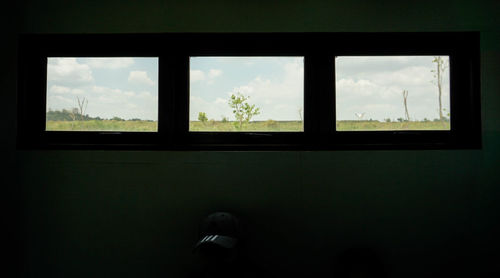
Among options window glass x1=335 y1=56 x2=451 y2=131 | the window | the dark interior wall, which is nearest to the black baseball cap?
the dark interior wall

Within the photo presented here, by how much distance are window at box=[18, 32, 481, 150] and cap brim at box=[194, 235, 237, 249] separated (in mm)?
636

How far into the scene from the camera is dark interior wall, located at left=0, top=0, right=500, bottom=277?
74.5 inches

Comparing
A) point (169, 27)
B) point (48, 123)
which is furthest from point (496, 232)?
point (48, 123)

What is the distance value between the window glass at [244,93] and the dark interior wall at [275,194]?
0.22 meters

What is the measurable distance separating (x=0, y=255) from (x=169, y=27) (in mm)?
1954

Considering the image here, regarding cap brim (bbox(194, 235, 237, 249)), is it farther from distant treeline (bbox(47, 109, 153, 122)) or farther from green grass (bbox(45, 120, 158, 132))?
distant treeline (bbox(47, 109, 153, 122))

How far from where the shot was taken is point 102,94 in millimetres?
2010

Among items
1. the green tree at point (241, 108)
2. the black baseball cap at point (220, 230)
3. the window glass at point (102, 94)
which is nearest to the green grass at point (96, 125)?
the window glass at point (102, 94)

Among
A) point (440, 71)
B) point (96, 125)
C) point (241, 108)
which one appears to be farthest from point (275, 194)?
point (440, 71)

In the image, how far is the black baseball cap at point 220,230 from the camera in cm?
150

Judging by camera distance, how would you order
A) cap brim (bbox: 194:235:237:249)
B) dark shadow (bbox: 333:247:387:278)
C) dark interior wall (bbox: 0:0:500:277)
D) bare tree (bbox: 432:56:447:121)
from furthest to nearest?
bare tree (bbox: 432:56:447:121), dark interior wall (bbox: 0:0:500:277), dark shadow (bbox: 333:247:387:278), cap brim (bbox: 194:235:237:249)

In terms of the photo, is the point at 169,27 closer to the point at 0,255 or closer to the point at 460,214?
the point at 0,255

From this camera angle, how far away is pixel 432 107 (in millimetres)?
1997

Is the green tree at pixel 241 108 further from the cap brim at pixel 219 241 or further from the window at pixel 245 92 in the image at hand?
the cap brim at pixel 219 241
